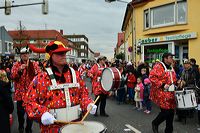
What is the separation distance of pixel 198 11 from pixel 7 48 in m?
48.8

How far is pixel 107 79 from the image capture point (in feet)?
28.4

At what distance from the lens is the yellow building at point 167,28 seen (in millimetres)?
17828

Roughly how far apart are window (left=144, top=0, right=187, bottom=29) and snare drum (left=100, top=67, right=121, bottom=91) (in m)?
11.2

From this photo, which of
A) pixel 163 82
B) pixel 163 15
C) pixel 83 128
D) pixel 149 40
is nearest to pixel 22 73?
pixel 163 82

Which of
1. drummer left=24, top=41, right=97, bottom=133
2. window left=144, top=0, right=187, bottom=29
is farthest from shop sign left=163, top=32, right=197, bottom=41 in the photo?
drummer left=24, top=41, right=97, bottom=133

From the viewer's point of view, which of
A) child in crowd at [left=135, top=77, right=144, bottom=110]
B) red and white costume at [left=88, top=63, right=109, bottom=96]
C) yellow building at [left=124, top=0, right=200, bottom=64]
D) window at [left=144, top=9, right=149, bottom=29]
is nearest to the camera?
red and white costume at [left=88, top=63, right=109, bottom=96]

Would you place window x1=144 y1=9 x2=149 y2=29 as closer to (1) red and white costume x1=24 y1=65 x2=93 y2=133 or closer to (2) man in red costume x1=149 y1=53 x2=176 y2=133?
(2) man in red costume x1=149 y1=53 x2=176 y2=133

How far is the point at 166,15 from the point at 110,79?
12.4 metres

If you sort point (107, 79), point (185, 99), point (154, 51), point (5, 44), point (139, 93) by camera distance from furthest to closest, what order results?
1. point (5, 44)
2. point (154, 51)
3. point (139, 93)
4. point (107, 79)
5. point (185, 99)

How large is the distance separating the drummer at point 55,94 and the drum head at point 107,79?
484 centimetres

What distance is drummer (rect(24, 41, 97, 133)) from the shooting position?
3.32m

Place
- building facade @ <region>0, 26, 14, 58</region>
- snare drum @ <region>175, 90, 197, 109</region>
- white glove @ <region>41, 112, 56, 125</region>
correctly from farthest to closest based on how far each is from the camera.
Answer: building facade @ <region>0, 26, 14, 58</region> < snare drum @ <region>175, 90, 197, 109</region> < white glove @ <region>41, 112, 56, 125</region>

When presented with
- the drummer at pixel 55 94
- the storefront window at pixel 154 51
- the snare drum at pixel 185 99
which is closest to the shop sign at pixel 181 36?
the storefront window at pixel 154 51

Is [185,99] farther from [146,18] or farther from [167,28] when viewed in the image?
[146,18]
